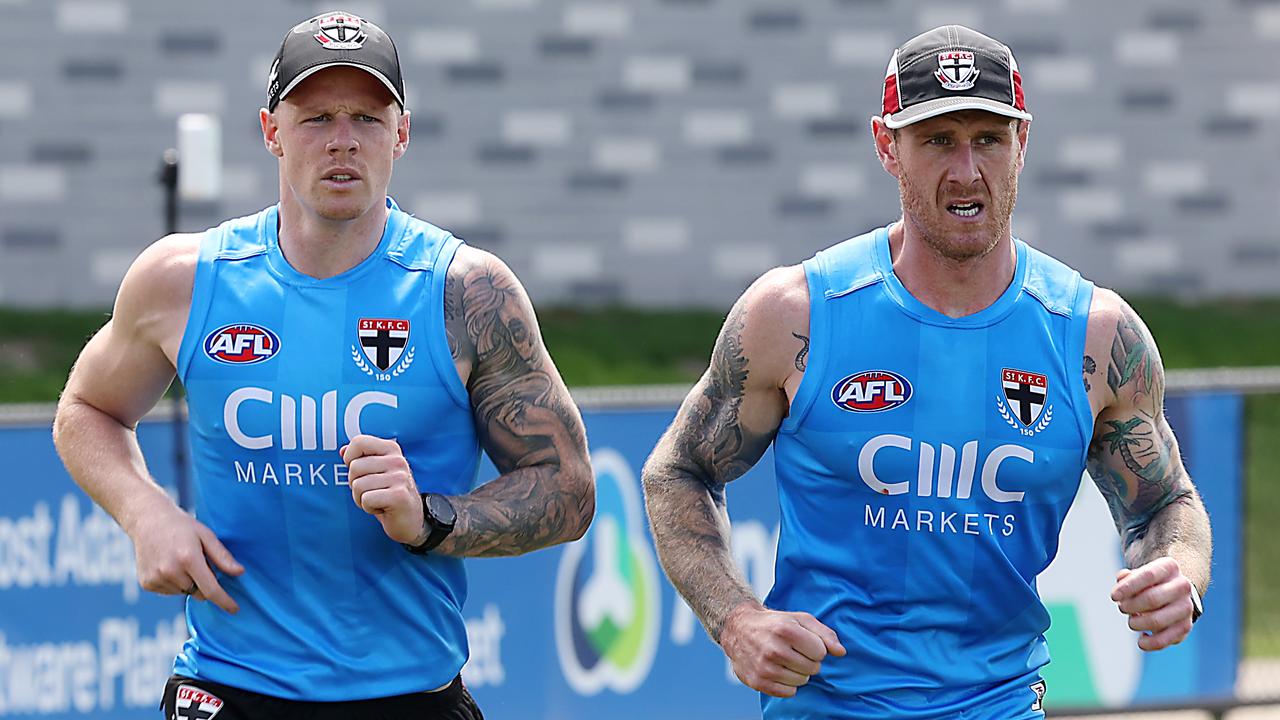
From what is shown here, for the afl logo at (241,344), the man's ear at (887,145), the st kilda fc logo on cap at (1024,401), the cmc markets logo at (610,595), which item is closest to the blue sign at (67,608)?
the cmc markets logo at (610,595)

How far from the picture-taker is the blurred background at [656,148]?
11.9 m

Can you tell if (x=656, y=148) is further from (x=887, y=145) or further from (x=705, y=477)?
(x=887, y=145)

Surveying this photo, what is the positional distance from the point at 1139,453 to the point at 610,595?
408 cm

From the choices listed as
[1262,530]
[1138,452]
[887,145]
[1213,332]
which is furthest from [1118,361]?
[1213,332]

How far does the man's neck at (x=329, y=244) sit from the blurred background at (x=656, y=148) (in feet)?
23.6

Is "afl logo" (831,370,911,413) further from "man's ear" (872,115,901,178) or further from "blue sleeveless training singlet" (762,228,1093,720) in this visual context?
"man's ear" (872,115,901,178)

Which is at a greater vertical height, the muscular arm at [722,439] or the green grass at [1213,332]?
the green grass at [1213,332]

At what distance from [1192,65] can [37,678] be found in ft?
32.5

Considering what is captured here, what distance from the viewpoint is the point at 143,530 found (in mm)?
4051

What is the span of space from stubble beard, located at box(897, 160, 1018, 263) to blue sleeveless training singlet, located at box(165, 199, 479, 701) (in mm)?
1074

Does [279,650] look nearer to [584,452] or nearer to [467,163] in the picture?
[584,452]

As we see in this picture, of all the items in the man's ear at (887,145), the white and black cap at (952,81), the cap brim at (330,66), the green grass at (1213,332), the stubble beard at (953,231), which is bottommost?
the stubble beard at (953,231)

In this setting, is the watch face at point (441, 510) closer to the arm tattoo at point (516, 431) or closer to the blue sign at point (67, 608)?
the arm tattoo at point (516, 431)

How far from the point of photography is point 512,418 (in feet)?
13.8
